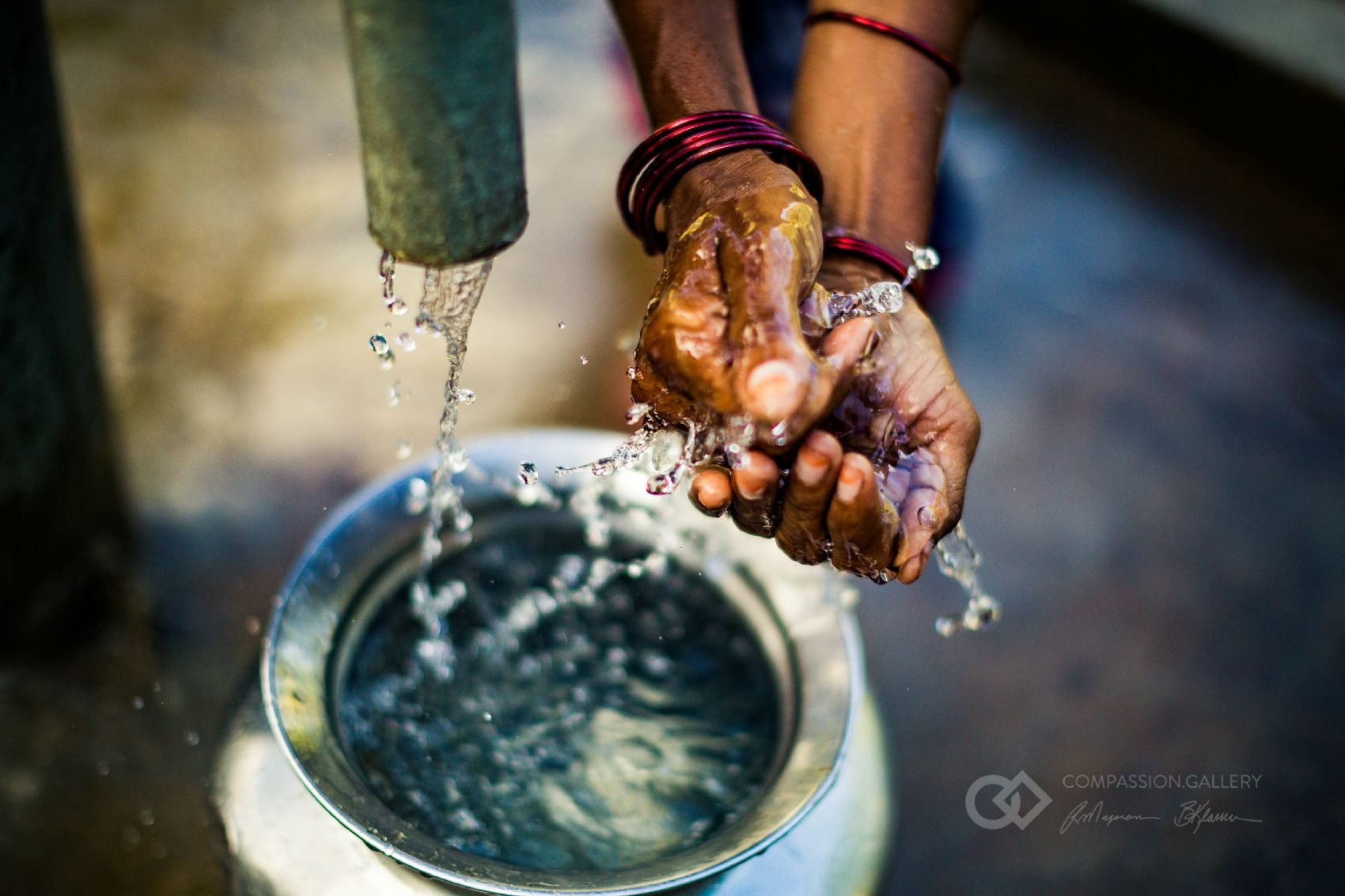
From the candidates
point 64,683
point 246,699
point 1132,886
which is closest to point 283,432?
point 64,683

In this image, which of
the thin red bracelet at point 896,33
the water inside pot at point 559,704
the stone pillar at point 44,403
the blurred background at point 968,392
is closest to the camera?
the water inside pot at point 559,704

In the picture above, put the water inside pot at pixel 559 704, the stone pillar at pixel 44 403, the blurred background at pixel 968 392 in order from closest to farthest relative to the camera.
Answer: the water inside pot at pixel 559 704
the stone pillar at pixel 44 403
the blurred background at pixel 968 392

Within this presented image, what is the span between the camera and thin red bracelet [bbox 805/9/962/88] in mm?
1342

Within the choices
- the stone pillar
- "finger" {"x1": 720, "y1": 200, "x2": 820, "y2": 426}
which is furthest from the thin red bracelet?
the stone pillar

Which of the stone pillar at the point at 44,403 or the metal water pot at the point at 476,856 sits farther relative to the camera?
the stone pillar at the point at 44,403

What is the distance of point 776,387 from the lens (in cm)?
91

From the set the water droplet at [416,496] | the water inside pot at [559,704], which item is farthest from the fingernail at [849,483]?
the water droplet at [416,496]

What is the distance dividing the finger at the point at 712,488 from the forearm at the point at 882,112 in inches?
18.1

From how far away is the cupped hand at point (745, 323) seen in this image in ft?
3.05

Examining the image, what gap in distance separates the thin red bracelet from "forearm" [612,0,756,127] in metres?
0.13

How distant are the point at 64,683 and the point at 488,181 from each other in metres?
1.61
